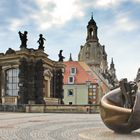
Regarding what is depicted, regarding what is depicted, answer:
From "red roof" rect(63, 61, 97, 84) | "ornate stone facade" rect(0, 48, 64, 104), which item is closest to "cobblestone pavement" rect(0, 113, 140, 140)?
"ornate stone facade" rect(0, 48, 64, 104)

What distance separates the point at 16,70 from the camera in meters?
43.7

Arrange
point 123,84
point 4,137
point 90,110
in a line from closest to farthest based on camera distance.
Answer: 1. point 4,137
2. point 123,84
3. point 90,110

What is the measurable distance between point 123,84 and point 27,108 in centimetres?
2722

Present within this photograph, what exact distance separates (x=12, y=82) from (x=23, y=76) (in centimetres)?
235

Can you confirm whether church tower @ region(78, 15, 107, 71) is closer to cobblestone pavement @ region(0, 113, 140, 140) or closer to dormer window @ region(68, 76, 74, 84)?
dormer window @ region(68, 76, 74, 84)

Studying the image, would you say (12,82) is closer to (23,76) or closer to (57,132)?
(23,76)

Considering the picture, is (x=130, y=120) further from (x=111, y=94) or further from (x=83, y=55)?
(x=83, y=55)

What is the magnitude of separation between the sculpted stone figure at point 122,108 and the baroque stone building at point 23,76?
96.8ft

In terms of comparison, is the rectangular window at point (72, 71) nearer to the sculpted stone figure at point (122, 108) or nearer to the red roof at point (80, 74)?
the red roof at point (80, 74)

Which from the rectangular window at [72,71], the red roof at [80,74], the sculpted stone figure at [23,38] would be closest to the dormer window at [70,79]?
the red roof at [80,74]

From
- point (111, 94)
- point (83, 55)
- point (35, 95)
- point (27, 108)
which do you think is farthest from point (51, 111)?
point (83, 55)

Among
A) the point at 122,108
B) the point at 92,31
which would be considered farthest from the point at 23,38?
the point at 92,31

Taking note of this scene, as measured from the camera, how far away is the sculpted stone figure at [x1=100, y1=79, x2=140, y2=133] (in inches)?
487

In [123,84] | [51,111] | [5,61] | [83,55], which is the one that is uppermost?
[83,55]
